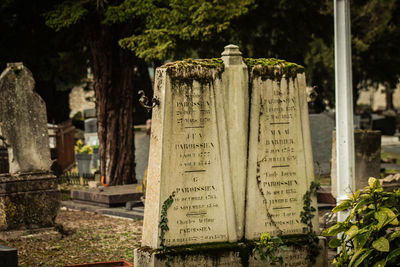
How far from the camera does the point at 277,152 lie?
678 centimetres

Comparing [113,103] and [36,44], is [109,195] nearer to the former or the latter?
[113,103]

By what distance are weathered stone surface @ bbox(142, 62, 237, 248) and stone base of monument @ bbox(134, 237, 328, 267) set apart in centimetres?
8

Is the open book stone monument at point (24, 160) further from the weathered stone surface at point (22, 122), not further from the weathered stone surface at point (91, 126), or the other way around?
the weathered stone surface at point (91, 126)

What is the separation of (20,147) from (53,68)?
8.48 m

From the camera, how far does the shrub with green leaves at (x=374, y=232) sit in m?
5.71

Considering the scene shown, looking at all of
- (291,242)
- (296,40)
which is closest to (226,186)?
(291,242)

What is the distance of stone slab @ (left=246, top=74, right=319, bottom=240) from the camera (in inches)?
264

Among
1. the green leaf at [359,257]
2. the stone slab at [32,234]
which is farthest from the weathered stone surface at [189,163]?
the stone slab at [32,234]

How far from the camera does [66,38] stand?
60.6 feet

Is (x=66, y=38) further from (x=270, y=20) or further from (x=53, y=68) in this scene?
(x=270, y=20)

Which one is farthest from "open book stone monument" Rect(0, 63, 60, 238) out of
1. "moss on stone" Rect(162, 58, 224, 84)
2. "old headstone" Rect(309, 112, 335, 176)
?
"old headstone" Rect(309, 112, 335, 176)

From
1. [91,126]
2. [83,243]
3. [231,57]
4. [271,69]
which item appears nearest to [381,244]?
[271,69]

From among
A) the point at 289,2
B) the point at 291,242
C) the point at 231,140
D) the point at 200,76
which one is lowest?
the point at 291,242

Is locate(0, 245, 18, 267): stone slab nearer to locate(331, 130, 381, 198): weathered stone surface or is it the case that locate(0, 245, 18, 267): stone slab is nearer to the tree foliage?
locate(331, 130, 381, 198): weathered stone surface
